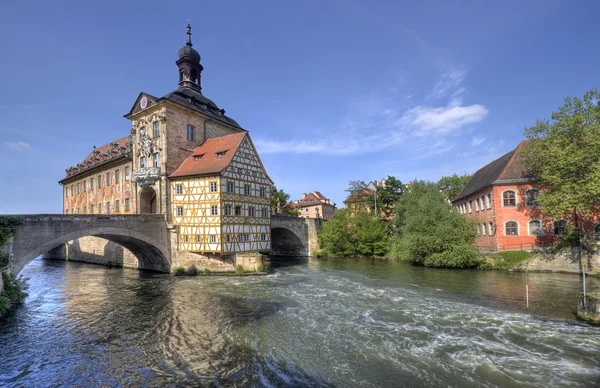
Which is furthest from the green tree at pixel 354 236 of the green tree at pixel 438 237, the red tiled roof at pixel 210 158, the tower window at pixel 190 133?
the tower window at pixel 190 133

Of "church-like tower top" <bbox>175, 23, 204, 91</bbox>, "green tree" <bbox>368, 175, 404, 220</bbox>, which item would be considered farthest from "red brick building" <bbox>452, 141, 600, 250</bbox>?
"church-like tower top" <bbox>175, 23, 204, 91</bbox>

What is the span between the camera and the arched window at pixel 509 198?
26.5 metres

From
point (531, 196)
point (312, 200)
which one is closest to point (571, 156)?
point (531, 196)

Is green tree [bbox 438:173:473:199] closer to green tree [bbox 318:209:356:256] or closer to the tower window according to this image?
green tree [bbox 318:209:356:256]

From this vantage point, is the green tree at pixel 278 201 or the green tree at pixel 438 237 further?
the green tree at pixel 278 201

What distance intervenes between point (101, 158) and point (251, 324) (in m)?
34.5

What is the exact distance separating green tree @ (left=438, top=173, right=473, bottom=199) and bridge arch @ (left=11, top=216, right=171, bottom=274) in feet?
143

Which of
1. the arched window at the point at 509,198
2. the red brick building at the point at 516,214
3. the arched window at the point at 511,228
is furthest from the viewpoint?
the arched window at the point at 509,198

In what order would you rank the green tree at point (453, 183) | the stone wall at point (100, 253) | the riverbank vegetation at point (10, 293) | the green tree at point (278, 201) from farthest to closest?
the green tree at point (453, 183) < the green tree at point (278, 201) < the stone wall at point (100, 253) < the riverbank vegetation at point (10, 293)

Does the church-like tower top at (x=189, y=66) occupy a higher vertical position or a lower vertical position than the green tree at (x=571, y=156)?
higher

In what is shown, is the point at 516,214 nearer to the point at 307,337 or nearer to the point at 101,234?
the point at 307,337

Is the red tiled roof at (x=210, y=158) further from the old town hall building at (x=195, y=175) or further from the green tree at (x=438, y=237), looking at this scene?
the green tree at (x=438, y=237)

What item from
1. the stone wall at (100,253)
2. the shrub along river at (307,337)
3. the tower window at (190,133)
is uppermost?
the tower window at (190,133)

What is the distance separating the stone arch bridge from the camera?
55.3ft
